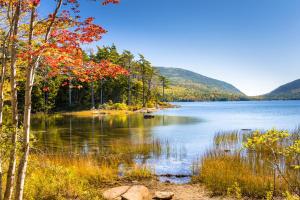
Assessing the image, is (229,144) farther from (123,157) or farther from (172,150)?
(123,157)

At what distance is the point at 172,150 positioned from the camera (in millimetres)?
21906

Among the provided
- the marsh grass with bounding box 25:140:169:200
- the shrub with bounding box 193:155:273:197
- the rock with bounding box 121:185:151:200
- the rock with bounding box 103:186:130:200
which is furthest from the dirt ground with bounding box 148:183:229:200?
the marsh grass with bounding box 25:140:169:200

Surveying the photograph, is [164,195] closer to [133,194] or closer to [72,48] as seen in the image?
[133,194]

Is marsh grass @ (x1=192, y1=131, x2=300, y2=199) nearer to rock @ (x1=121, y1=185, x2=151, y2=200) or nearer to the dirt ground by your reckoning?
the dirt ground

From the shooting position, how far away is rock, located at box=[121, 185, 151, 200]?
35.2 feet

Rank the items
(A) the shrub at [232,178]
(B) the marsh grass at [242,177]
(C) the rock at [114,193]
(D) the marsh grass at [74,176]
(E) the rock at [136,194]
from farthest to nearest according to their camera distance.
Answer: (A) the shrub at [232,178]
(B) the marsh grass at [242,177]
(C) the rock at [114,193]
(E) the rock at [136,194]
(D) the marsh grass at [74,176]

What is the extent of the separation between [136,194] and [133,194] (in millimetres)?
102

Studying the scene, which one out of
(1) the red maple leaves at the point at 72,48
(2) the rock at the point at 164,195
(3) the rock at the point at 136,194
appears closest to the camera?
(1) the red maple leaves at the point at 72,48

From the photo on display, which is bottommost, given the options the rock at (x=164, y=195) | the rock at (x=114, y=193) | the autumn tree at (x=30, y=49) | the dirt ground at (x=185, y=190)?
the dirt ground at (x=185, y=190)

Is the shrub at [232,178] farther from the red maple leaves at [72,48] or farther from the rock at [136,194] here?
the red maple leaves at [72,48]

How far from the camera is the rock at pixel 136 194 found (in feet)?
35.2

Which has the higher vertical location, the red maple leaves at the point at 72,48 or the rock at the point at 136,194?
the red maple leaves at the point at 72,48

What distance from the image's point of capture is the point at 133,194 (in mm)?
10945

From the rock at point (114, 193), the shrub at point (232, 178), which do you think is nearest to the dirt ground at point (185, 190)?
the shrub at point (232, 178)
